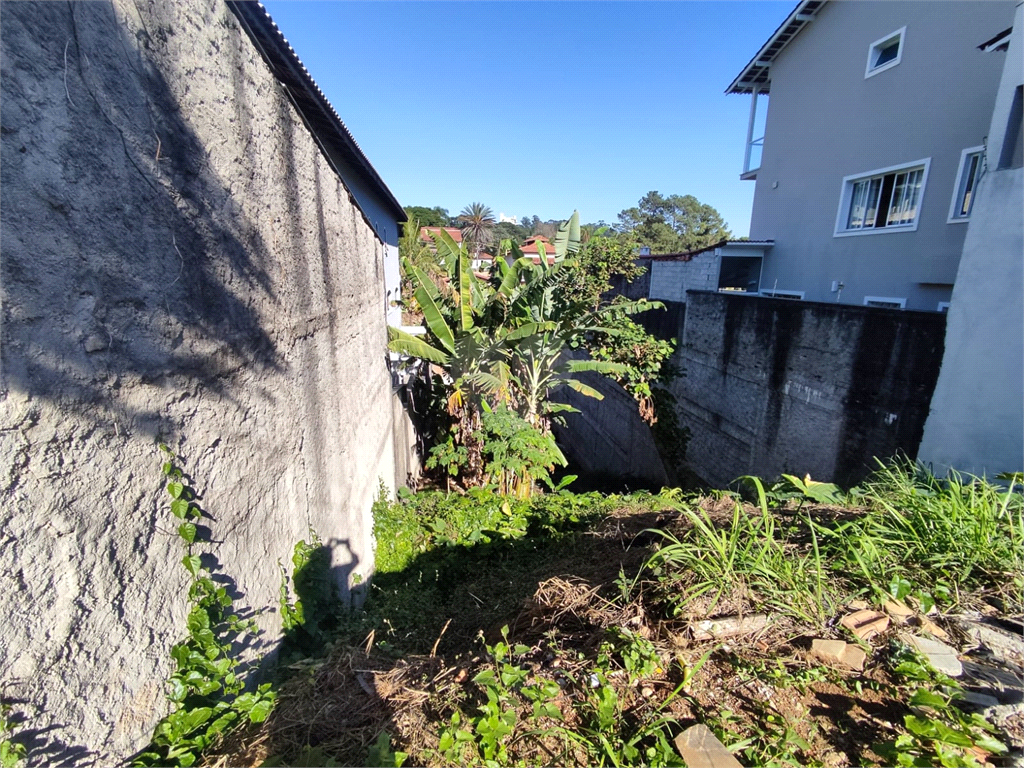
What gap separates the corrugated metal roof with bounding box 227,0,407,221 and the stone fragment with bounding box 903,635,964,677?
4.09 m

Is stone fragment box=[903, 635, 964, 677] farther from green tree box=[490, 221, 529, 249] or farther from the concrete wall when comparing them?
green tree box=[490, 221, 529, 249]

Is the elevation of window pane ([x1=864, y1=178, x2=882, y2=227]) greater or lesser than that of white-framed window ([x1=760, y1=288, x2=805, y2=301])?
greater

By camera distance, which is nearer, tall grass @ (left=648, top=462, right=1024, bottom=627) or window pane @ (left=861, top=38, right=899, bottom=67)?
tall grass @ (left=648, top=462, right=1024, bottom=627)

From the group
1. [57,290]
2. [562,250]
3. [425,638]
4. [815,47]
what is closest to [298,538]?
[425,638]

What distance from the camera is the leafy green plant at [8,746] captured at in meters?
1.10

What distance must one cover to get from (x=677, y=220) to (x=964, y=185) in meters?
44.9

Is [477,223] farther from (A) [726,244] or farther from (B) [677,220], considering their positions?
(A) [726,244]

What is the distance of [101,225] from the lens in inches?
52.2

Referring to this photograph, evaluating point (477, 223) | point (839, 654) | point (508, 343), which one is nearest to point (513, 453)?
point (508, 343)

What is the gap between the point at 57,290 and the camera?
1208 millimetres

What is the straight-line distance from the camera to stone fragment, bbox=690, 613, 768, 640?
1947 mm

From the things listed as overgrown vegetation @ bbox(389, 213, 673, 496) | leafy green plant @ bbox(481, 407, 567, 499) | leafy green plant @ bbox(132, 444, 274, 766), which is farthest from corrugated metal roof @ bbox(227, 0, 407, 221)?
leafy green plant @ bbox(481, 407, 567, 499)

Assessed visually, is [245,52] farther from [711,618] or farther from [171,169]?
[711,618]

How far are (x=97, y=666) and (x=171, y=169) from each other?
1.65 meters
